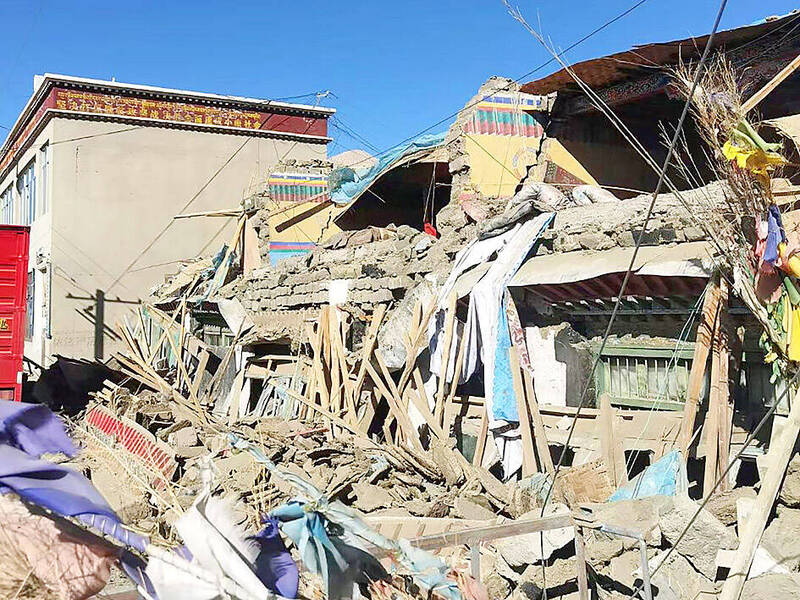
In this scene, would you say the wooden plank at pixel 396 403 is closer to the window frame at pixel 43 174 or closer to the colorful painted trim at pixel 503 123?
the colorful painted trim at pixel 503 123

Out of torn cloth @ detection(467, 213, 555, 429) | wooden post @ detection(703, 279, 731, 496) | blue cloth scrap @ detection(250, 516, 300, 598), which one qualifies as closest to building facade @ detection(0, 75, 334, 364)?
torn cloth @ detection(467, 213, 555, 429)

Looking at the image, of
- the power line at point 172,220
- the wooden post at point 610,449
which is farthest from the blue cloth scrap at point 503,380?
the power line at point 172,220

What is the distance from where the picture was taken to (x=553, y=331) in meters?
7.84

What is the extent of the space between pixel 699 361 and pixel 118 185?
59.7 feet

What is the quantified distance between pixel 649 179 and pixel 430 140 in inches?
138

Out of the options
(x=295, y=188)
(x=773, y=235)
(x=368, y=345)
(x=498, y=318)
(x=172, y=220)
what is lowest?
(x=368, y=345)

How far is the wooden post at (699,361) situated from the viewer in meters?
5.97

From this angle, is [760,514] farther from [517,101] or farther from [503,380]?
[517,101]

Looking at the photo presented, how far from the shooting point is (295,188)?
17672 millimetres

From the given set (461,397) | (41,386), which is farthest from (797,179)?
(41,386)

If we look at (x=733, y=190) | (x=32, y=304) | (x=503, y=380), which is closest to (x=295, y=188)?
(x=32, y=304)

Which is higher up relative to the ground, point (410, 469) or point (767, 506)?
point (767, 506)

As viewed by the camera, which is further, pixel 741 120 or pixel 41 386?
pixel 41 386

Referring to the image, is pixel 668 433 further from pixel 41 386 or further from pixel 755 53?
pixel 41 386
